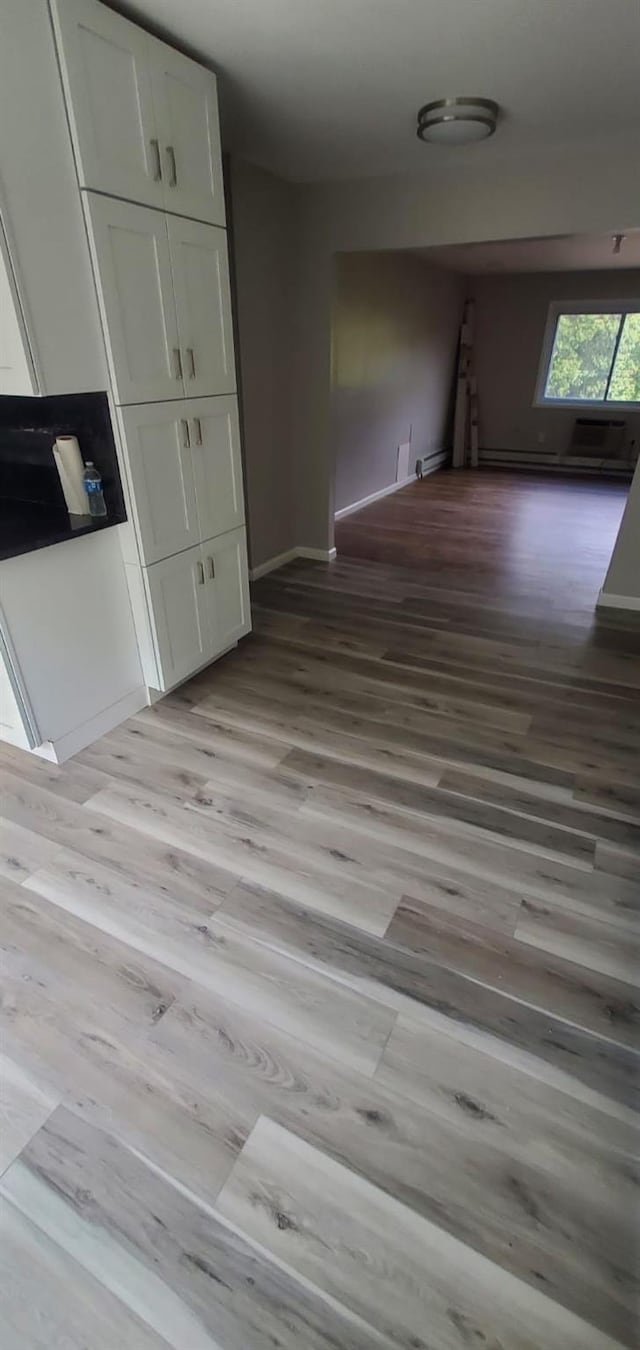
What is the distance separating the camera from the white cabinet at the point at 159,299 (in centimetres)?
189

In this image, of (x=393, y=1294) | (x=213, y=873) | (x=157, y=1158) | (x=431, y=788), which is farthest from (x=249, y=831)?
(x=393, y=1294)

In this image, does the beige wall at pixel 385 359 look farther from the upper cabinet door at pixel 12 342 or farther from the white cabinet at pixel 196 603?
the upper cabinet door at pixel 12 342

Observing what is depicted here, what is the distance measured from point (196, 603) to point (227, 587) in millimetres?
250

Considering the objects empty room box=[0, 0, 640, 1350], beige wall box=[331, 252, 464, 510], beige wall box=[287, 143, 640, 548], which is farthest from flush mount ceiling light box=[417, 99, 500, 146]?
beige wall box=[331, 252, 464, 510]

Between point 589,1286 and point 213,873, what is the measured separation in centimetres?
118

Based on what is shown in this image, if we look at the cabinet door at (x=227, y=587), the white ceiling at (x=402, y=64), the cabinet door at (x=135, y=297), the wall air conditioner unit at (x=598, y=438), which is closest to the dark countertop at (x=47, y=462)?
the cabinet door at (x=135, y=297)

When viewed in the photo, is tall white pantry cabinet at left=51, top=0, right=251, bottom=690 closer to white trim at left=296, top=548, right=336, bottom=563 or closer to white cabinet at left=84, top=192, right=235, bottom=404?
white cabinet at left=84, top=192, right=235, bottom=404

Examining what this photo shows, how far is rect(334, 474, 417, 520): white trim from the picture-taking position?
18.4 feet

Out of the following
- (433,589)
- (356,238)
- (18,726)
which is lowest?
(433,589)

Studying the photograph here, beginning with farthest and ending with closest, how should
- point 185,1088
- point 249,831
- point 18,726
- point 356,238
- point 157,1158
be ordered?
point 356,238
point 18,726
point 249,831
point 185,1088
point 157,1158

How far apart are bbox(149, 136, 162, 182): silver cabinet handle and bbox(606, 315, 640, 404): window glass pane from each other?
7.14 m

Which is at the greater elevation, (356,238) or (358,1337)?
(356,238)

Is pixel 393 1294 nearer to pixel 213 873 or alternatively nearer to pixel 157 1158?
pixel 157 1158

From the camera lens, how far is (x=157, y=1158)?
1.16 meters
